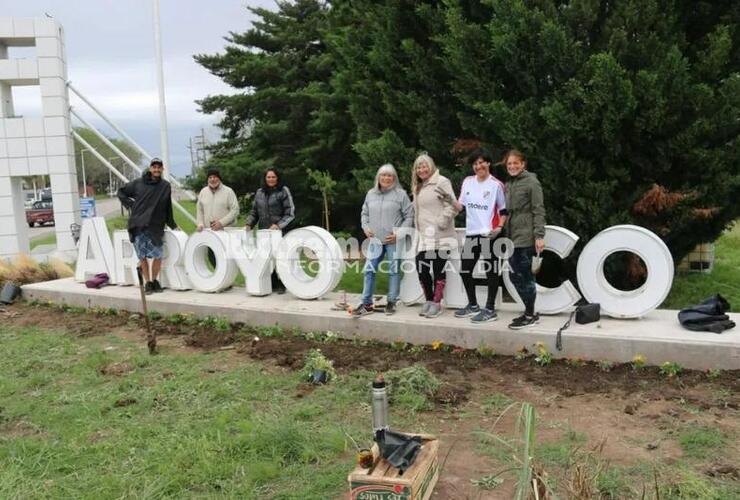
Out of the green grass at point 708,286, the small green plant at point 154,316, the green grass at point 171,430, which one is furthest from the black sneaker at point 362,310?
the green grass at point 708,286

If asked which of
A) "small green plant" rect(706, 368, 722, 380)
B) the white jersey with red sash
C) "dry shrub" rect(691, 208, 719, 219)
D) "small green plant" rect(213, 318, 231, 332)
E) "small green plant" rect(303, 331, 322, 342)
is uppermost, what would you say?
the white jersey with red sash

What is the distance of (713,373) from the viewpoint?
15.8 feet

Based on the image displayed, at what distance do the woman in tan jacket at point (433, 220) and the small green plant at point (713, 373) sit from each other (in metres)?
2.46

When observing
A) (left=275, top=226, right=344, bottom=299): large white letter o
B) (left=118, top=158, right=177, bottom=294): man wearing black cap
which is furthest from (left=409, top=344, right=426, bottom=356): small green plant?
(left=118, top=158, right=177, bottom=294): man wearing black cap

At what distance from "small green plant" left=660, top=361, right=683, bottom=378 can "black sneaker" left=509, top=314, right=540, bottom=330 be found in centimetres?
117

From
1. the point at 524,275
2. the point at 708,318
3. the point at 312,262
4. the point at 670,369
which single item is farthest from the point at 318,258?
the point at 708,318

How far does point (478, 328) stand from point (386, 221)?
1453 mm

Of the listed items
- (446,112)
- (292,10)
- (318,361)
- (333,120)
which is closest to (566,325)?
(318,361)

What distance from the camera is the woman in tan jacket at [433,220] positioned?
598 centimetres

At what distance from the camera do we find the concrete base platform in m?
4.98

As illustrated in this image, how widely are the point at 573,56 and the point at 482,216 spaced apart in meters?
1.81

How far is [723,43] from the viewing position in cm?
573

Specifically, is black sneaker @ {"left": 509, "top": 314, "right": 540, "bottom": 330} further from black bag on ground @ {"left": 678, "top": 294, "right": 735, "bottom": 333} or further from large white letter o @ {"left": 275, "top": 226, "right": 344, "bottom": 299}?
large white letter o @ {"left": 275, "top": 226, "right": 344, "bottom": 299}

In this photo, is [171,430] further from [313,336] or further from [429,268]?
[429,268]
